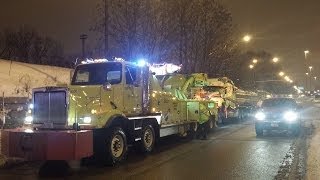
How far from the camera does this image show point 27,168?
1348 centimetres

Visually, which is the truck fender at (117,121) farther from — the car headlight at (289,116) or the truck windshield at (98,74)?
the car headlight at (289,116)

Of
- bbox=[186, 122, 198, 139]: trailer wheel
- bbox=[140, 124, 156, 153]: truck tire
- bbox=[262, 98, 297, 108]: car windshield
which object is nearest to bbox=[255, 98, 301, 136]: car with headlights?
bbox=[262, 98, 297, 108]: car windshield

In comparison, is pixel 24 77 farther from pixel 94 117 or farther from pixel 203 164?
pixel 203 164

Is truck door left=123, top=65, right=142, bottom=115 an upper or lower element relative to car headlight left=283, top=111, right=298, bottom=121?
upper

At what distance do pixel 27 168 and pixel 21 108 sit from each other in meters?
10.4

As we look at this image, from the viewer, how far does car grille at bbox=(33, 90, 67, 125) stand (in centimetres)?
1303

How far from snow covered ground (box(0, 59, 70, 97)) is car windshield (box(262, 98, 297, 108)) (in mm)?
10197

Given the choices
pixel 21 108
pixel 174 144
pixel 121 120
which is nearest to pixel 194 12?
pixel 21 108

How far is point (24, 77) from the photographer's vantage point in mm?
28875

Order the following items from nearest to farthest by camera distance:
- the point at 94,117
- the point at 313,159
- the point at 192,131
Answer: the point at 94,117, the point at 313,159, the point at 192,131

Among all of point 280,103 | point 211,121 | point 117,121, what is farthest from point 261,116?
point 117,121

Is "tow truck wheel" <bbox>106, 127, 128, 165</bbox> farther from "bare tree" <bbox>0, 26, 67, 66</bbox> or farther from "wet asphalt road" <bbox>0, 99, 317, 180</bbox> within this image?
"bare tree" <bbox>0, 26, 67, 66</bbox>

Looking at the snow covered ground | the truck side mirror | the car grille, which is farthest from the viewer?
the snow covered ground

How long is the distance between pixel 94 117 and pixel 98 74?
221 centimetres
